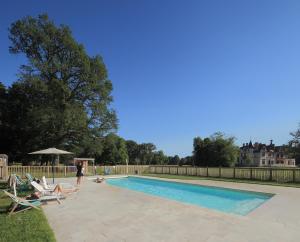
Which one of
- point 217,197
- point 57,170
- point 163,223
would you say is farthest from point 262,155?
point 163,223

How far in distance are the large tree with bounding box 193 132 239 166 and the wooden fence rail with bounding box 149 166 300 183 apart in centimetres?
2528

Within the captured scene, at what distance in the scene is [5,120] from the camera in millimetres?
31016

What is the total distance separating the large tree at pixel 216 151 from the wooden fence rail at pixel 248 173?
25277mm

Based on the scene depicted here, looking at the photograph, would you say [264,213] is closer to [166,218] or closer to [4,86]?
[166,218]

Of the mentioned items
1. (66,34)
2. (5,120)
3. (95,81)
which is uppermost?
(66,34)

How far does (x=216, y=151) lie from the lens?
52.1 m

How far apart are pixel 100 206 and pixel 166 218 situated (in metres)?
2.72

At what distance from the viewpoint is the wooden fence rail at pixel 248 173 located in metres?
18.8

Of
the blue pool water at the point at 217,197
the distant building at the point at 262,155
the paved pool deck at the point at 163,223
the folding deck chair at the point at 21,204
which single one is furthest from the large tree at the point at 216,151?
the folding deck chair at the point at 21,204

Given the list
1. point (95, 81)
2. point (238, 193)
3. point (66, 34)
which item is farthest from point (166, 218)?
point (66, 34)

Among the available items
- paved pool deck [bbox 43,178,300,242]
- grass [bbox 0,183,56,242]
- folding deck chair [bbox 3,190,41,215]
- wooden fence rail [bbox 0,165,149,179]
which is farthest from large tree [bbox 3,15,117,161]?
grass [bbox 0,183,56,242]

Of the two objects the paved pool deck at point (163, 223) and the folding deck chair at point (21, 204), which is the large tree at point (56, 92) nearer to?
the folding deck chair at point (21, 204)

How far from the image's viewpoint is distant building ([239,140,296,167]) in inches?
3068

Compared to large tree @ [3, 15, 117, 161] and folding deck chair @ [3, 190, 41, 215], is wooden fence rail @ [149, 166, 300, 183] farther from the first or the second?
folding deck chair @ [3, 190, 41, 215]
